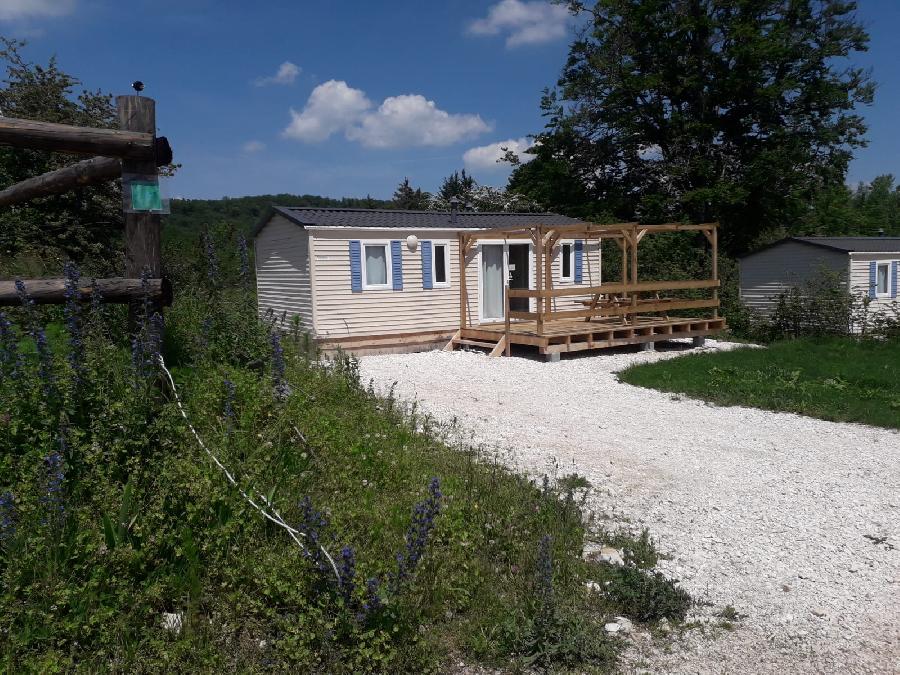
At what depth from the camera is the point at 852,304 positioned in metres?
15.9

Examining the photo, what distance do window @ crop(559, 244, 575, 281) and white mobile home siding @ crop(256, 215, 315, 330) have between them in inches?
242

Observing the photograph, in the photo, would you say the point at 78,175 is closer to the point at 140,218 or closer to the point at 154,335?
the point at 140,218

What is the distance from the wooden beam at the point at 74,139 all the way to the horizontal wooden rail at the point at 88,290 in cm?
85

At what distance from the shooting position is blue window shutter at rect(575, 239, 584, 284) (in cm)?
1602

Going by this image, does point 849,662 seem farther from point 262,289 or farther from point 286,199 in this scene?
point 286,199

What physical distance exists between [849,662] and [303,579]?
262 centimetres

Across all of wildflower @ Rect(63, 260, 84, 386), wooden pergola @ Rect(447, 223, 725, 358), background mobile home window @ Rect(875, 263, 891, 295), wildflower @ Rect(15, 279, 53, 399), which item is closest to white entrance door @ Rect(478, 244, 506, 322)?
wooden pergola @ Rect(447, 223, 725, 358)

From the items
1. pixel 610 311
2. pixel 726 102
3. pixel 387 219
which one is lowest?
pixel 610 311

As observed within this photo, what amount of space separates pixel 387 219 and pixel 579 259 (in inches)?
195

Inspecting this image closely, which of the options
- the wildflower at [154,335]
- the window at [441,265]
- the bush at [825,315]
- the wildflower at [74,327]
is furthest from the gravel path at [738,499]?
the bush at [825,315]

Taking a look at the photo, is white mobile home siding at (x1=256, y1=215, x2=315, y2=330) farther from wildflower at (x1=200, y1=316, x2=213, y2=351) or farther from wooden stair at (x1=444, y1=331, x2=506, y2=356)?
wildflower at (x1=200, y1=316, x2=213, y2=351)

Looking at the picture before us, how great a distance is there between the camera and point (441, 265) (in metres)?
14.5

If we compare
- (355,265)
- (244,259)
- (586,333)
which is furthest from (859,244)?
(244,259)

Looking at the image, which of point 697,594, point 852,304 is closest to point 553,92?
point 852,304
